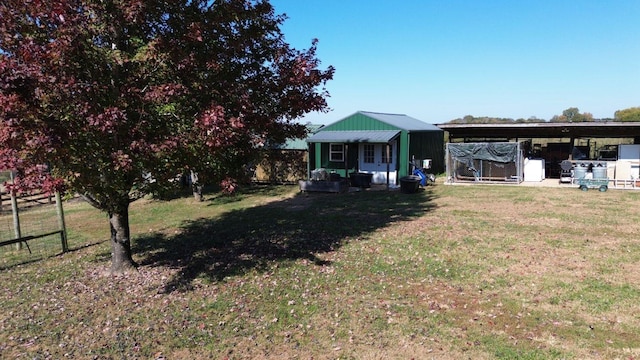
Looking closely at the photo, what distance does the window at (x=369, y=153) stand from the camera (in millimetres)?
22406

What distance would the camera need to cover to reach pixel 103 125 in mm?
5375

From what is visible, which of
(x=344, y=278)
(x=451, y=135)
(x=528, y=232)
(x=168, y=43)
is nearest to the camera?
(x=168, y=43)

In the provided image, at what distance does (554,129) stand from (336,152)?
38.8 feet

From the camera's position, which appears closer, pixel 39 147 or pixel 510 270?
pixel 39 147

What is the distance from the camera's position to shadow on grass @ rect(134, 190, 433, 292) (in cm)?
902

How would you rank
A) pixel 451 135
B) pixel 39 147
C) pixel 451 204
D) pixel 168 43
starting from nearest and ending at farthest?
pixel 39 147, pixel 168 43, pixel 451 204, pixel 451 135

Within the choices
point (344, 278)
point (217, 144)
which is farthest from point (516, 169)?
point (217, 144)

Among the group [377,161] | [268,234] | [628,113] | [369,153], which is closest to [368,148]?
[369,153]

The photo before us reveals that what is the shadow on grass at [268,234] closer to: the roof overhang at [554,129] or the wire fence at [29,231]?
the wire fence at [29,231]

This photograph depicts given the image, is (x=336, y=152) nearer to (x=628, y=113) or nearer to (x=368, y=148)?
(x=368, y=148)

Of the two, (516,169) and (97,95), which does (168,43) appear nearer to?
(97,95)

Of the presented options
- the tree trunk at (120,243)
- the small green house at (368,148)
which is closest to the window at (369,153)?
the small green house at (368,148)

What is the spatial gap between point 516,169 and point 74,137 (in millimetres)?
20137

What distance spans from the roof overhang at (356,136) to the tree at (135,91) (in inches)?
508
